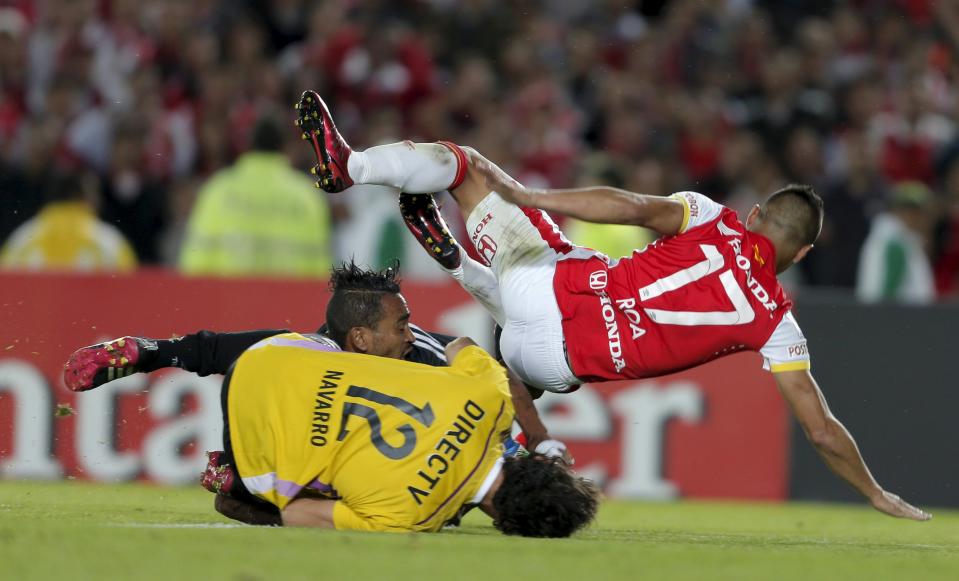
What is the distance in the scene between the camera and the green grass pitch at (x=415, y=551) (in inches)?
218

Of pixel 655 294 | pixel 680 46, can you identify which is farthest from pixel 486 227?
pixel 680 46

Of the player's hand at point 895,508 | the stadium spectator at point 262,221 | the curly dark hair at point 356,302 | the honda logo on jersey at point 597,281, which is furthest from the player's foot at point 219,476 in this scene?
the stadium spectator at point 262,221

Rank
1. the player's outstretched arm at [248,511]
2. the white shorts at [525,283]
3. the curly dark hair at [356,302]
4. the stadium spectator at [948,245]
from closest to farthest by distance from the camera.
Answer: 1. the player's outstretched arm at [248,511]
2. the curly dark hair at [356,302]
3. the white shorts at [525,283]
4. the stadium spectator at [948,245]

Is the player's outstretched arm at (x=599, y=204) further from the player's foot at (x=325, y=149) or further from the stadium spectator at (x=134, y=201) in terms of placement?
the stadium spectator at (x=134, y=201)

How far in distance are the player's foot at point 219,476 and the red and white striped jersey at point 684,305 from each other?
1860 millimetres

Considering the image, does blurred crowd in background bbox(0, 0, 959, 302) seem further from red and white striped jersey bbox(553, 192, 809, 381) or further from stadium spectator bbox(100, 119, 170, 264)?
red and white striped jersey bbox(553, 192, 809, 381)

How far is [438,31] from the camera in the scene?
1499cm

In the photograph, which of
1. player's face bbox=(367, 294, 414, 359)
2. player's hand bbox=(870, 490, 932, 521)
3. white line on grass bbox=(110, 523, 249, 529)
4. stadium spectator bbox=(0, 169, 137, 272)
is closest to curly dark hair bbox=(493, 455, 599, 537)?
player's face bbox=(367, 294, 414, 359)

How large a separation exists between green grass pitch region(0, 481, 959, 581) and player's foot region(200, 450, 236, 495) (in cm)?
18

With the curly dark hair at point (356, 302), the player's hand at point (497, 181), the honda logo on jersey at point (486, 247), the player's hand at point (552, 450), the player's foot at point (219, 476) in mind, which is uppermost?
the player's hand at point (497, 181)

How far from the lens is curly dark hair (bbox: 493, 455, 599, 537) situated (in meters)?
6.88

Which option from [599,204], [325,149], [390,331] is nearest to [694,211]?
[599,204]

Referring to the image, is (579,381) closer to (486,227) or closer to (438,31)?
(486,227)

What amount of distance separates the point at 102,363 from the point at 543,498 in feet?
7.71
